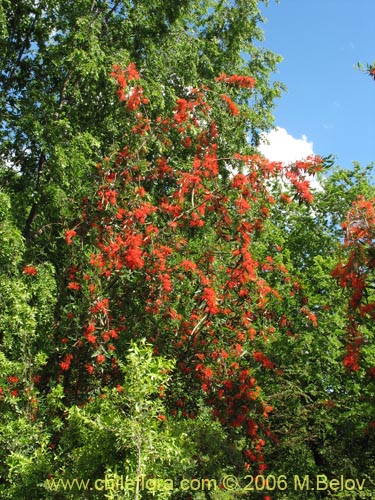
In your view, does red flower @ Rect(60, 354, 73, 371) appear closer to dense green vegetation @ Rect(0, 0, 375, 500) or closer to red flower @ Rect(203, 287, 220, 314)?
dense green vegetation @ Rect(0, 0, 375, 500)

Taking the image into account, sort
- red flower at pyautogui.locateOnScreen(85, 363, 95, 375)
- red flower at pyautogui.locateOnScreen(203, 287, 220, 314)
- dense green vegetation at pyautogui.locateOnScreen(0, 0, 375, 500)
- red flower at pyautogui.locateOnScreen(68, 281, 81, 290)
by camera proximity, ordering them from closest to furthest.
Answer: dense green vegetation at pyautogui.locateOnScreen(0, 0, 375, 500) → red flower at pyautogui.locateOnScreen(85, 363, 95, 375) → red flower at pyautogui.locateOnScreen(68, 281, 81, 290) → red flower at pyautogui.locateOnScreen(203, 287, 220, 314)

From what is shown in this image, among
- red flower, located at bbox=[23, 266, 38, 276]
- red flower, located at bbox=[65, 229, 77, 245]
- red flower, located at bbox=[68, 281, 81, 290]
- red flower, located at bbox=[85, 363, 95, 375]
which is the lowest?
red flower, located at bbox=[85, 363, 95, 375]

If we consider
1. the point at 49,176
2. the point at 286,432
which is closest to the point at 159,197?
the point at 49,176

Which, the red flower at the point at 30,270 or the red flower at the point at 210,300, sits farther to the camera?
the red flower at the point at 210,300

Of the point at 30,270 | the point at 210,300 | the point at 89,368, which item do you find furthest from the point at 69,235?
the point at 210,300

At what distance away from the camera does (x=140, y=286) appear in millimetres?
8805

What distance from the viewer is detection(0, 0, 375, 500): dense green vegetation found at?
6504 millimetres

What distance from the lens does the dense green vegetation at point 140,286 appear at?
6504mm

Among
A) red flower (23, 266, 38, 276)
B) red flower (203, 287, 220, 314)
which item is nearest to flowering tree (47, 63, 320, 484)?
red flower (203, 287, 220, 314)

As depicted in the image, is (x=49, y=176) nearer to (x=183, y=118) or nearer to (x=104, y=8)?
(x=183, y=118)

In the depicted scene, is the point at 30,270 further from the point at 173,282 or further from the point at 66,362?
the point at 173,282

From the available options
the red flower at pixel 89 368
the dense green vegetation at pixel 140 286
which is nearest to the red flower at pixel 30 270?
the dense green vegetation at pixel 140 286

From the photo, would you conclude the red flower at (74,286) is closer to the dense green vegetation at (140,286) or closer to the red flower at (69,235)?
the dense green vegetation at (140,286)

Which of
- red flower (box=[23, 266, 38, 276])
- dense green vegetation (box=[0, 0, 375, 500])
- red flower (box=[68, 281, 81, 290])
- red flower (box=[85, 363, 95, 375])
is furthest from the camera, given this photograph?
red flower (box=[23, 266, 38, 276])
